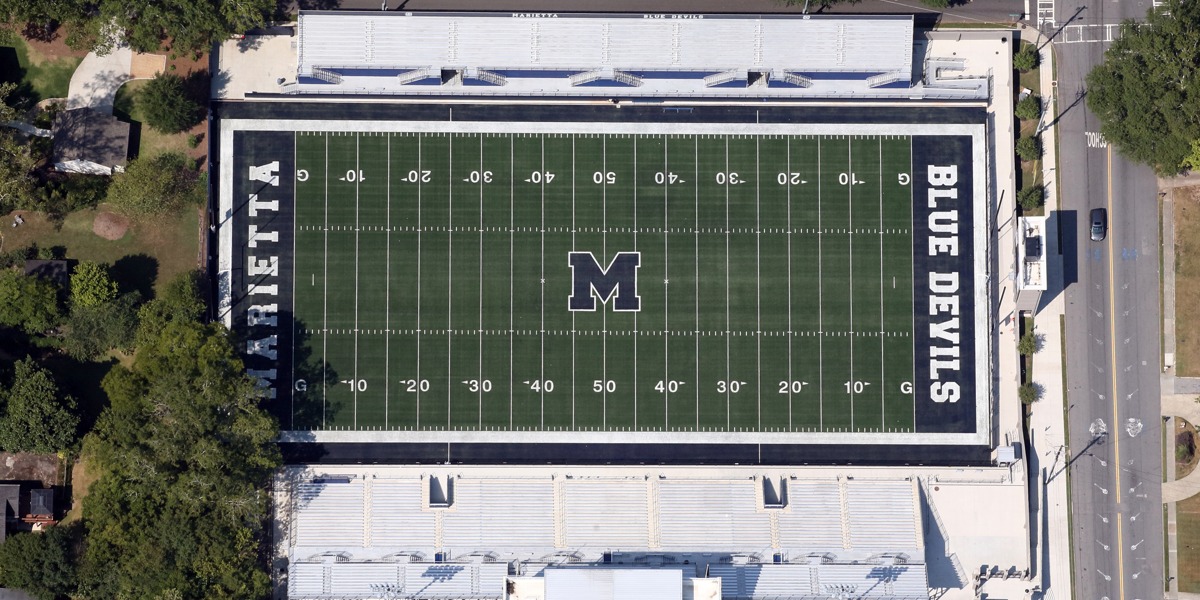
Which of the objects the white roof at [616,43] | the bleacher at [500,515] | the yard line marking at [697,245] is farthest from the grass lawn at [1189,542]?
the bleacher at [500,515]

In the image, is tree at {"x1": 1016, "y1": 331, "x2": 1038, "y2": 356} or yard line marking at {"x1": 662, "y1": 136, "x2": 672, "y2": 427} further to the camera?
yard line marking at {"x1": 662, "y1": 136, "x2": 672, "y2": 427}

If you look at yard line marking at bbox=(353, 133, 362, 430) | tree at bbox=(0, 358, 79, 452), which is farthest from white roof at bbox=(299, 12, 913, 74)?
tree at bbox=(0, 358, 79, 452)

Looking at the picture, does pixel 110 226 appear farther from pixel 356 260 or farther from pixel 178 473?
pixel 178 473

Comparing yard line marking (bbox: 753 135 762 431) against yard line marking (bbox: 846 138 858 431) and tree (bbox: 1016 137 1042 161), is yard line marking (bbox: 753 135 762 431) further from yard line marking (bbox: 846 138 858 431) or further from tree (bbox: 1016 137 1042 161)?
tree (bbox: 1016 137 1042 161)

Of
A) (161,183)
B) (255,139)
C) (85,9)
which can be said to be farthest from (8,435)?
(85,9)

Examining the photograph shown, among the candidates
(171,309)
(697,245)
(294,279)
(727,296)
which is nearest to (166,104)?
(171,309)

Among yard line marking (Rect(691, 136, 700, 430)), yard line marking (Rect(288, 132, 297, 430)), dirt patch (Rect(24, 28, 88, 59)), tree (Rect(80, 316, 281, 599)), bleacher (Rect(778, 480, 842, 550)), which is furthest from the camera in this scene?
dirt patch (Rect(24, 28, 88, 59))
